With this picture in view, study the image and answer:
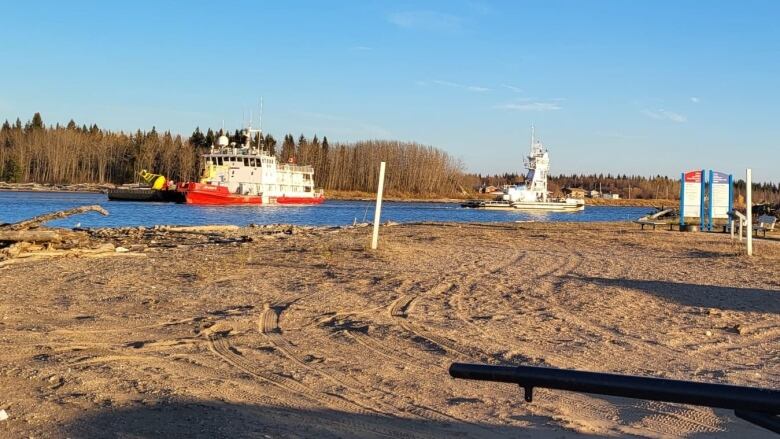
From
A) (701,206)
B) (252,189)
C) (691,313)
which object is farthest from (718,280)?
(252,189)

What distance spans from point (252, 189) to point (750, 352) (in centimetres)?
6993

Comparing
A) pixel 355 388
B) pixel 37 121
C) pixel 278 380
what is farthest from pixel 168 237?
pixel 37 121

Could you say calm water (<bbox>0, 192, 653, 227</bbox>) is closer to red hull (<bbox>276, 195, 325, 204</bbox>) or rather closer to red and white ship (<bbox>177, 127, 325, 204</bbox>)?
red hull (<bbox>276, 195, 325, 204</bbox>)

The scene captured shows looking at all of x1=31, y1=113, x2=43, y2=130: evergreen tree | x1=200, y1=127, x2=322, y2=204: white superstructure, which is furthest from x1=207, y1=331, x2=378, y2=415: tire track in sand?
x1=31, y1=113, x2=43, y2=130: evergreen tree

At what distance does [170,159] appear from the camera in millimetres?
131875

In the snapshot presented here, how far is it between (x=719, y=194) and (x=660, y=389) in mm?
27497

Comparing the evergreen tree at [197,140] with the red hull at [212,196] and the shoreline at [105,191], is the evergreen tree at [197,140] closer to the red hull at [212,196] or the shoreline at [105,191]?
the shoreline at [105,191]

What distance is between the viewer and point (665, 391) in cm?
304

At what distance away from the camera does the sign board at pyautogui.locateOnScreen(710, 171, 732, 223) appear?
91.7 feet

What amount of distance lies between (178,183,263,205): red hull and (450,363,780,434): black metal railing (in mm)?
70797

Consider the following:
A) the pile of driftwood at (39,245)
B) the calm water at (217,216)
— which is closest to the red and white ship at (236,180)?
the calm water at (217,216)

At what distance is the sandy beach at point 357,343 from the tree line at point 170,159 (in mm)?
116536

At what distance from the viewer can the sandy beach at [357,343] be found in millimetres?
5195

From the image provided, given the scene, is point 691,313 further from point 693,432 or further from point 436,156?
point 436,156
